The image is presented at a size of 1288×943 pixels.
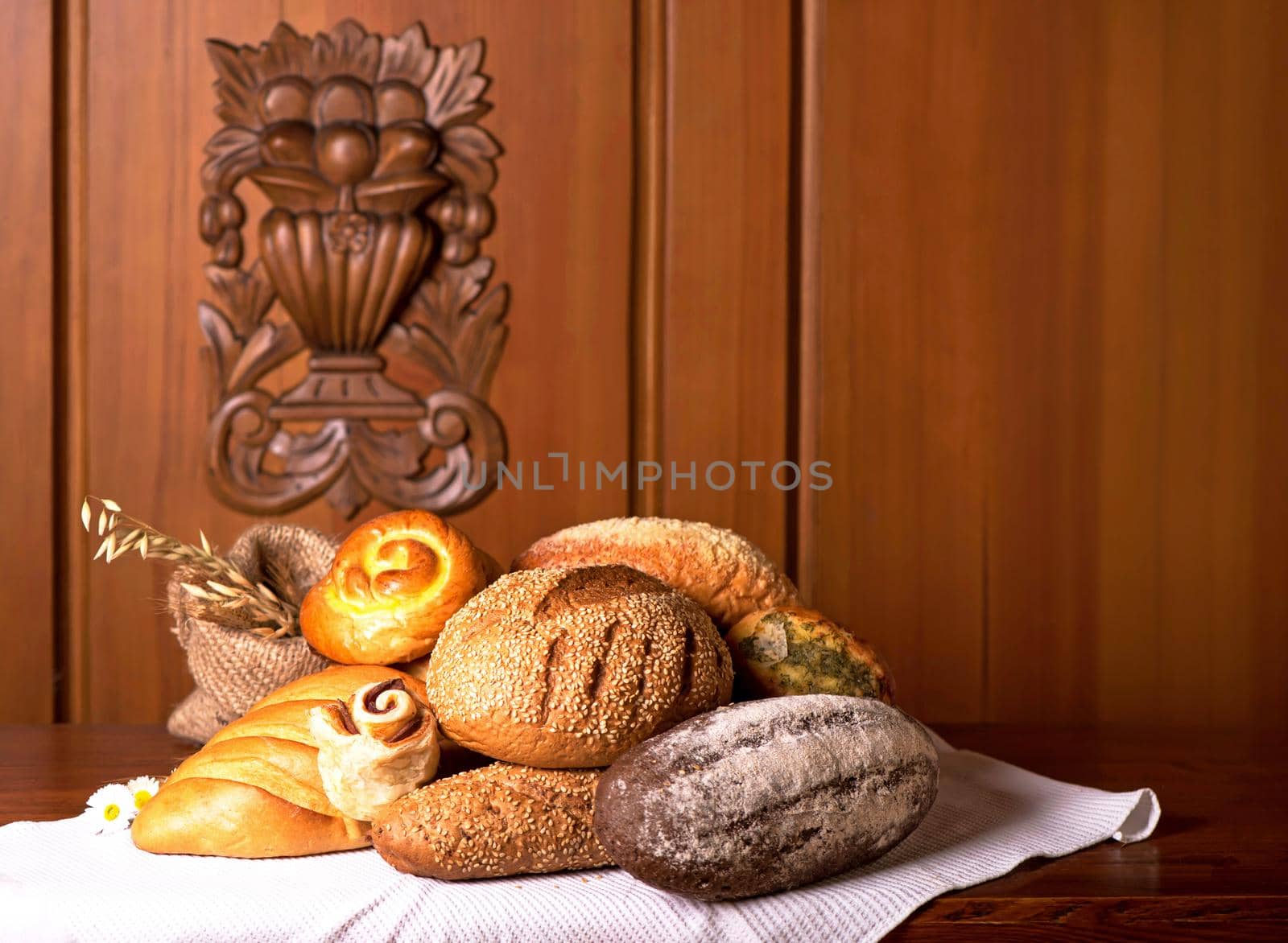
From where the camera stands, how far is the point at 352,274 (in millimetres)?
1666

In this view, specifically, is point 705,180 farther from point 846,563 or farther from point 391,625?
point 391,625

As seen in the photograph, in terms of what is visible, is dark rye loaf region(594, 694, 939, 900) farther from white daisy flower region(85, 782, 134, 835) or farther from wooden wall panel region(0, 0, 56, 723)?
wooden wall panel region(0, 0, 56, 723)

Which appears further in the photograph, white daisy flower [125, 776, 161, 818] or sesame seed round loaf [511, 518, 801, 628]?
sesame seed round loaf [511, 518, 801, 628]

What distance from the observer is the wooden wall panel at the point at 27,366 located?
1.70 m

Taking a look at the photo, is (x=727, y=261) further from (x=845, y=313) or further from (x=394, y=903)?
(x=394, y=903)

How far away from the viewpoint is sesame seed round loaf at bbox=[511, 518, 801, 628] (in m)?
0.93

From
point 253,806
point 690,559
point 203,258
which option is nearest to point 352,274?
point 203,258

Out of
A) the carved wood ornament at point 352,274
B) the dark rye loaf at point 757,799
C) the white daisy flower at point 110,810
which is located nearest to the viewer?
the dark rye loaf at point 757,799

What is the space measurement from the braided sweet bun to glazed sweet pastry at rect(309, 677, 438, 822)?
0.34 ft

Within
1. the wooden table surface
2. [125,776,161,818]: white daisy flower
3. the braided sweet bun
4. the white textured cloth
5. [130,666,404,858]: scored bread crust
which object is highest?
the braided sweet bun

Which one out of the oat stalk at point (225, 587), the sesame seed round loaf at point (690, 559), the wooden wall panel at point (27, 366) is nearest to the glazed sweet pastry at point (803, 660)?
the sesame seed round loaf at point (690, 559)

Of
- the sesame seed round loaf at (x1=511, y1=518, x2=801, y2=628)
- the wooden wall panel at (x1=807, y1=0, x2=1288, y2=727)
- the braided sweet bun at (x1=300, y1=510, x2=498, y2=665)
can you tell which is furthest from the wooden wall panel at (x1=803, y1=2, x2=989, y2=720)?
the braided sweet bun at (x1=300, y1=510, x2=498, y2=665)

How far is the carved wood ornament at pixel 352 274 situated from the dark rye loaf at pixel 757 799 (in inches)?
44.0

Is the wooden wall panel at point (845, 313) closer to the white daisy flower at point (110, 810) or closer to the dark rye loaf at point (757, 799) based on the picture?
the white daisy flower at point (110, 810)
